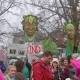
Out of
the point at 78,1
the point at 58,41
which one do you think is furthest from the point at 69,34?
the point at 58,41

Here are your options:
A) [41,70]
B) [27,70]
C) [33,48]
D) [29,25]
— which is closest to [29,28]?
[29,25]

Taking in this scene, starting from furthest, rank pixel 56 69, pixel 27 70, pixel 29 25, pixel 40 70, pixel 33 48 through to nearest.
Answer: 1. pixel 29 25
2. pixel 33 48
3. pixel 56 69
4. pixel 27 70
5. pixel 40 70

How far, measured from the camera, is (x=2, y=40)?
1203 inches

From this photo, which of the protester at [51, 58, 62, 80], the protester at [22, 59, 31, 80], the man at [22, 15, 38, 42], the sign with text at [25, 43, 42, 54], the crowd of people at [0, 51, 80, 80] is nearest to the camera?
the crowd of people at [0, 51, 80, 80]

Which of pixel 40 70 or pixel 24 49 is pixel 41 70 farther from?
pixel 24 49

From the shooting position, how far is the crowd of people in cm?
780

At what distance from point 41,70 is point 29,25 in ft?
10.3

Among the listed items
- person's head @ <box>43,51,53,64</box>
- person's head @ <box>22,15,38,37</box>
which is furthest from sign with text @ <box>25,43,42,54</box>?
person's head @ <box>43,51,53,64</box>

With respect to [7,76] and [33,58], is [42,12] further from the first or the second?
[7,76]

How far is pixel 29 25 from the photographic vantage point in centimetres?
1262

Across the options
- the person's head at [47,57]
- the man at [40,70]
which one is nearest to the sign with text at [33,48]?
the man at [40,70]

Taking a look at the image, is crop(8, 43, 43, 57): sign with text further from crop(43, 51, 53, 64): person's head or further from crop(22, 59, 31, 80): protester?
crop(43, 51, 53, 64): person's head

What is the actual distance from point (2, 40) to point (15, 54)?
18564 mm

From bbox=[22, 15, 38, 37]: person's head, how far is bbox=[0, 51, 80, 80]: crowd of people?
1.20m
